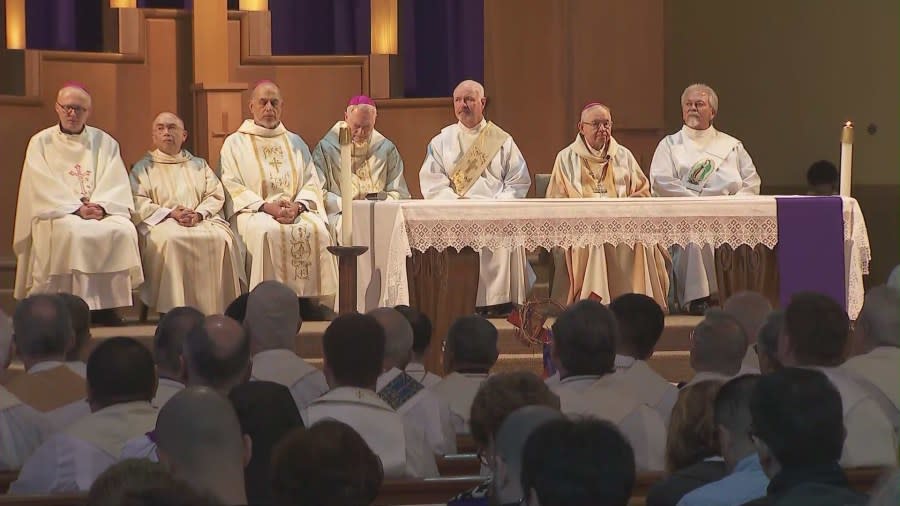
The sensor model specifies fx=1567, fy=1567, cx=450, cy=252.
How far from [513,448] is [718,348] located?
5.51 feet

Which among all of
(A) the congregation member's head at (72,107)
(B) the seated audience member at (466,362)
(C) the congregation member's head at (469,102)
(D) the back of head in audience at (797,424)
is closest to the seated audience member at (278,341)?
(B) the seated audience member at (466,362)

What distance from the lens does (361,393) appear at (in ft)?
A: 14.7

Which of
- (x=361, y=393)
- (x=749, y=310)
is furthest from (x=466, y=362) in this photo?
(x=749, y=310)

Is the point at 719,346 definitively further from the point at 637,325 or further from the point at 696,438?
the point at 696,438

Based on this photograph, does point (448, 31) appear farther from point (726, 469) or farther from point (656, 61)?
point (726, 469)

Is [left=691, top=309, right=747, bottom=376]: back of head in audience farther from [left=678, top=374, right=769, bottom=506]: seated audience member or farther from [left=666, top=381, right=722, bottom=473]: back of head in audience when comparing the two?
[left=678, top=374, right=769, bottom=506]: seated audience member

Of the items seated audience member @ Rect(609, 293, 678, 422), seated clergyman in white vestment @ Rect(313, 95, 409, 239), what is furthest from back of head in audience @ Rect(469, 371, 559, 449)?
seated clergyman in white vestment @ Rect(313, 95, 409, 239)

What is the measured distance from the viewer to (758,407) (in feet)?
10.9

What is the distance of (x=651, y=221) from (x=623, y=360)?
369 centimetres

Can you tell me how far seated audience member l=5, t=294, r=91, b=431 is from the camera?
17.4ft

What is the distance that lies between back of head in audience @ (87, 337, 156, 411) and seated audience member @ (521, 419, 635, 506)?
1.75 m

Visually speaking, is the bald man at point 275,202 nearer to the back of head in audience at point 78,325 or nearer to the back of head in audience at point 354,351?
the back of head in audience at point 78,325

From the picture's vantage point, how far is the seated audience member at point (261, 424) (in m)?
3.94

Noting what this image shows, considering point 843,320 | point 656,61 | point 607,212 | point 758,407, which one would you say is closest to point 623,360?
point 843,320
